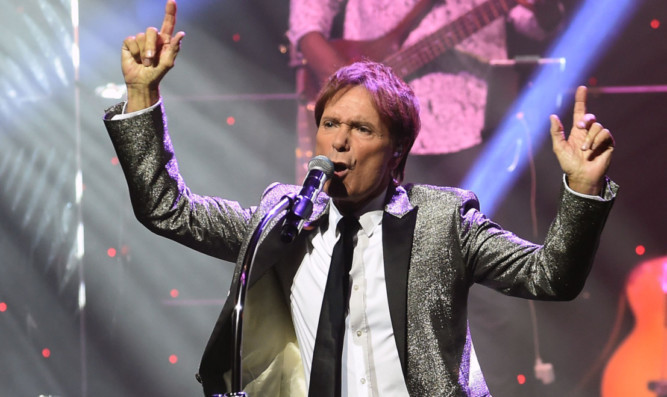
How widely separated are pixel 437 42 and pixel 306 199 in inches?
85.4

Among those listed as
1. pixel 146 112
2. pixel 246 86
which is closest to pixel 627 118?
pixel 246 86

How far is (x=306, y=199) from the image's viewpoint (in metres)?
1.36

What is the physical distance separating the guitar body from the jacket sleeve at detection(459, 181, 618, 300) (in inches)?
71.8

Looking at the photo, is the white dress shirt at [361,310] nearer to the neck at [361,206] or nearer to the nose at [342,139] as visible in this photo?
the neck at [361,206]

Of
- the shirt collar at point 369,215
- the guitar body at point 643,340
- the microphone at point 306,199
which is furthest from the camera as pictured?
the guitar body at point 643,340

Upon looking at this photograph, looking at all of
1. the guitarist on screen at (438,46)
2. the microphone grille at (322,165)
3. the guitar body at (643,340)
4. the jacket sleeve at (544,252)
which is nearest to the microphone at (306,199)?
the microphone grille at (322,165)

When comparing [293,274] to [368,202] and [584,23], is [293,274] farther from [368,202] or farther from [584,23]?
[584,23]

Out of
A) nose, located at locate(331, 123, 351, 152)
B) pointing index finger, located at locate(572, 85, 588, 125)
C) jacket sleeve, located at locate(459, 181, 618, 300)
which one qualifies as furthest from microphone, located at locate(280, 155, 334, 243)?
pointing index finger, located at locate(572, 85, 588, 125)

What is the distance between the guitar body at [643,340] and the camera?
10.4 ft

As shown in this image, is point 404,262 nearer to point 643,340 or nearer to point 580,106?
point 580,106

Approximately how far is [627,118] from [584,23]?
0.47 meters

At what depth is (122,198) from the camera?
11.9 ft

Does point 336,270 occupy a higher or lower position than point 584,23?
lower

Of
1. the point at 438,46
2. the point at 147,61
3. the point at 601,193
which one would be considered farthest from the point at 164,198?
the point at 438,46
